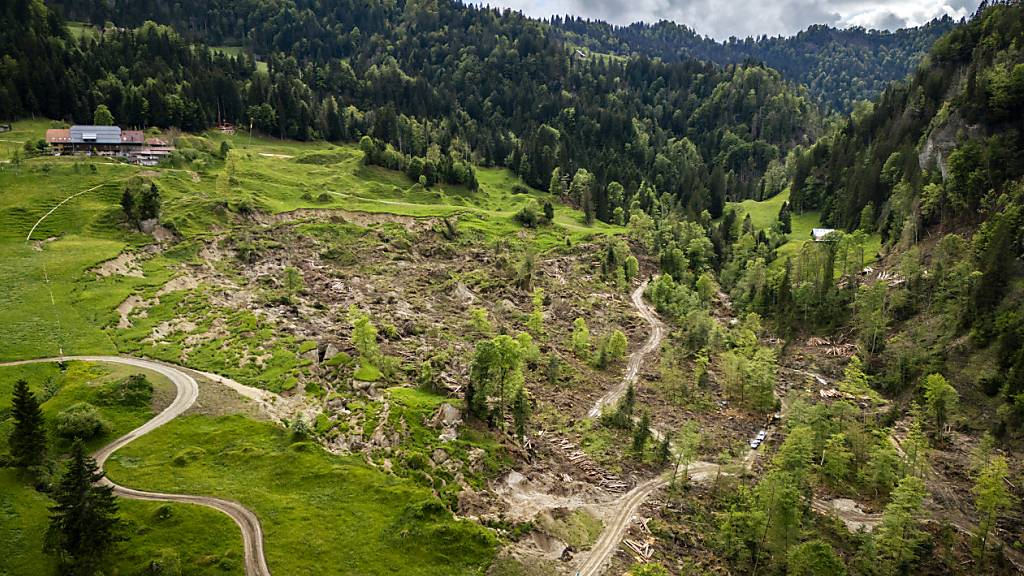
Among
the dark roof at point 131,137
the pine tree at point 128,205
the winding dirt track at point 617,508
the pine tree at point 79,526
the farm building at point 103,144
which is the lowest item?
the winding dirt track at point 617,508

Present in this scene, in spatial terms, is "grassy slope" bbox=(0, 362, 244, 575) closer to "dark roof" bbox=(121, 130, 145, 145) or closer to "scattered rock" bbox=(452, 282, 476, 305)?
"scattered rock" bbox=(452, 282, 476, 305)

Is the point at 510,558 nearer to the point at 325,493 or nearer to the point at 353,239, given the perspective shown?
the point at 325,493

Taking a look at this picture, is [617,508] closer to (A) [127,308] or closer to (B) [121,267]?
(A) [127,308]

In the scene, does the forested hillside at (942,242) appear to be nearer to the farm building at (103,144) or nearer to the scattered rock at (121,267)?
the scattered rock at (121,267)

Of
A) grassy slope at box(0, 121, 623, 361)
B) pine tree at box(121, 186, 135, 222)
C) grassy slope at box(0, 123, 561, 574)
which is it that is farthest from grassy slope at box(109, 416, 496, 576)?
pine tree at box(121, 186, 135, 222)

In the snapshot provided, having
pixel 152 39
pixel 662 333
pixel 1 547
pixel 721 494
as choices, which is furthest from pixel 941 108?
pixel 152 39

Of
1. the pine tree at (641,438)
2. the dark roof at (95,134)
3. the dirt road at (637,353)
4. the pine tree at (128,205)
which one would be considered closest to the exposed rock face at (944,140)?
the dirt road at (637,353)
